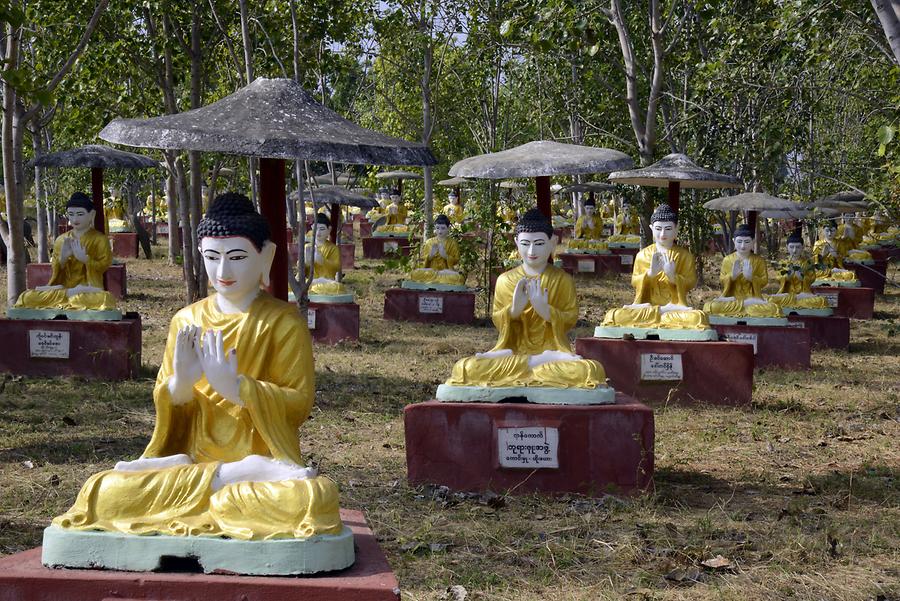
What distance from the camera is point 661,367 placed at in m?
10.4

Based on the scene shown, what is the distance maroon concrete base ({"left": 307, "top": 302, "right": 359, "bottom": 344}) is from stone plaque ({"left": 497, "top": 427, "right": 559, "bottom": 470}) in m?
6.91

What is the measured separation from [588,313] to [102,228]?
7.13 meters

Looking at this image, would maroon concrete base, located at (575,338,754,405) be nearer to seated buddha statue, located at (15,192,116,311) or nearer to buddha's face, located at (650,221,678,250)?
buddha's face, located at (650,221,678,250)

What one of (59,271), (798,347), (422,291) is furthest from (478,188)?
(59,271)

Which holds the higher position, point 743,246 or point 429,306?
point 743,246

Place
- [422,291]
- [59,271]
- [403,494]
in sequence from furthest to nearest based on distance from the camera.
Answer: [422,291] < [59,271] < [403,494]

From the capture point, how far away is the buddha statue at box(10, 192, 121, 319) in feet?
36.2

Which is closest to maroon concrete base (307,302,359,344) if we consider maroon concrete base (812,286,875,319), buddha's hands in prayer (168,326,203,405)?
maroon concrete base (812,286,875,319)

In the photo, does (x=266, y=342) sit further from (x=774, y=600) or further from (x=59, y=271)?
(x=59, y=271)

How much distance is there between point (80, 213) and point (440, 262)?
6.05m

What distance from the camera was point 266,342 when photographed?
16.4 feet

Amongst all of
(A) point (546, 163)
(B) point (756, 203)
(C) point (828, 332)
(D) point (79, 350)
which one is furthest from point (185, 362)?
(C) point (828, 332)

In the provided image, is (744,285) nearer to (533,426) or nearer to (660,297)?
(660,297)

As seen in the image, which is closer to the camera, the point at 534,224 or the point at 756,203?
the point at 534,224
